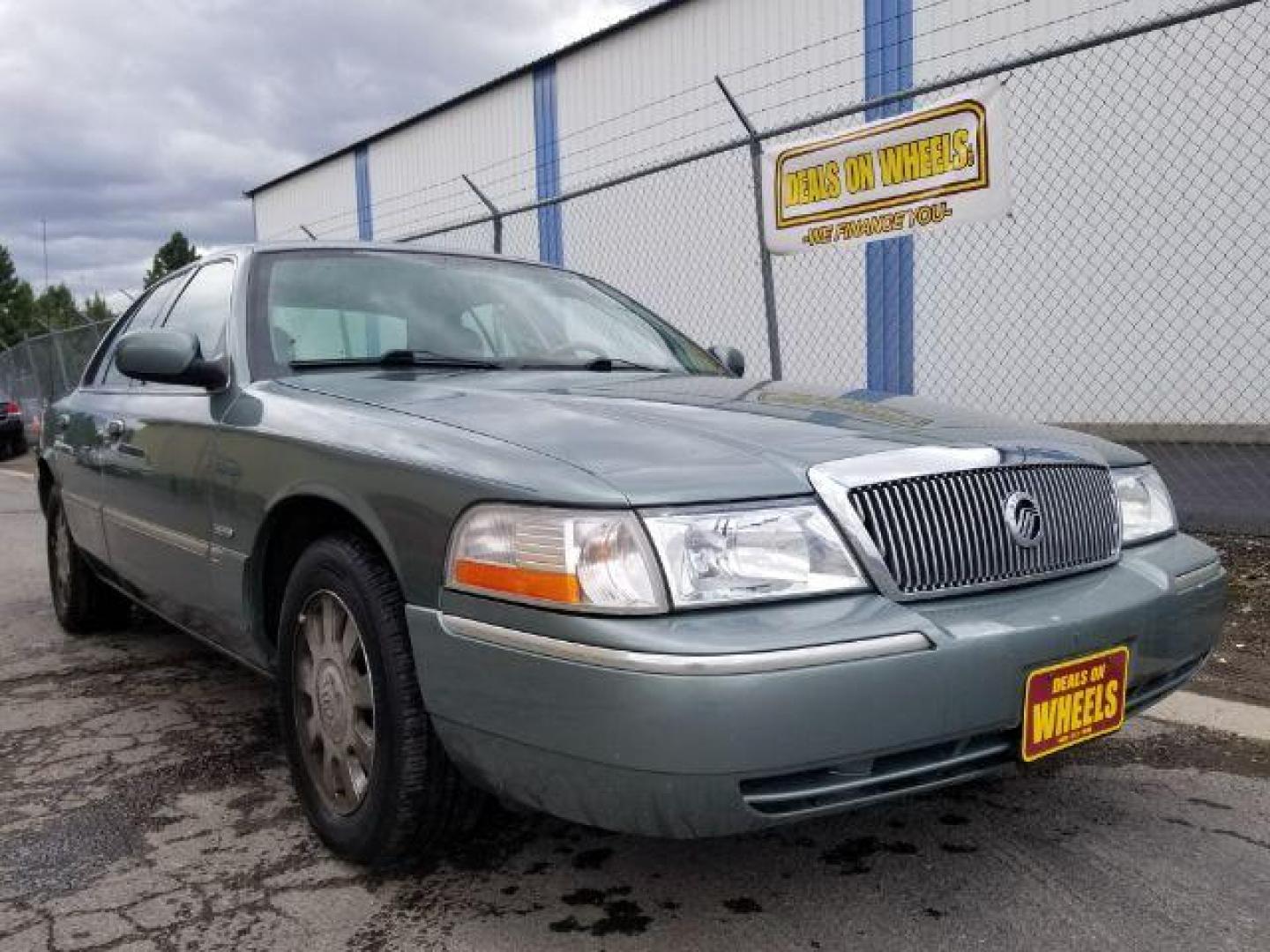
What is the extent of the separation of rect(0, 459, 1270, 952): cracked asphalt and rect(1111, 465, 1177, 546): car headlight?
0.72 m

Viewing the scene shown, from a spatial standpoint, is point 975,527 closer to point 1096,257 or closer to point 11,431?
point 1096,257

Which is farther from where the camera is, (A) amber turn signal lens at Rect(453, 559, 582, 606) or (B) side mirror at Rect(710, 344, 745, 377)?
(B) side mirror at Rect(710, 344, 745, 377)

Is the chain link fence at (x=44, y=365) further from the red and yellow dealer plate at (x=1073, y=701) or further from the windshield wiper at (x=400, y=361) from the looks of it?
the red and yellow dealer plate at (x=1073, y=701)

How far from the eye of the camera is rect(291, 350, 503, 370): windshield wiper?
3.01m

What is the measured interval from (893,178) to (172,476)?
4010 millimetres

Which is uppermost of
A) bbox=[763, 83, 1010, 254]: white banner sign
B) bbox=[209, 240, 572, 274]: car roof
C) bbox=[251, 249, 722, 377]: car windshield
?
bbox=[763, 83, 1010, 254]: white banner sign

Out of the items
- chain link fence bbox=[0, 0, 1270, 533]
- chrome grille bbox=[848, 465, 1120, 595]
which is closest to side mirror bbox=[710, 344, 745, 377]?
chrome grille bbox=[848, 465, 1120, 595]

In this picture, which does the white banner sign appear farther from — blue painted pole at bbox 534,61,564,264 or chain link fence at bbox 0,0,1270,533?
blue painted pole at bbox 534,61,564,264

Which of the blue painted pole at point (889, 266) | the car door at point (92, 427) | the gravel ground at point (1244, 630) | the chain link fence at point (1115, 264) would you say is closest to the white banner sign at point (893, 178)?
the gravel ground at point (1244, 630)

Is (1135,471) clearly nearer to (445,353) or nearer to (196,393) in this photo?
(445,353)

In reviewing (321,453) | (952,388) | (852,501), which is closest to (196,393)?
(321,453)

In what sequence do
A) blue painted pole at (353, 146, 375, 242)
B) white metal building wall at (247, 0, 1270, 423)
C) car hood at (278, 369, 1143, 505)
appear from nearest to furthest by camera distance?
car hood at (278, 369, 1143, 505)
white metal building wall at (247, 0, 1270, 423)
blue painted pole at (353, 146, 375, 242)

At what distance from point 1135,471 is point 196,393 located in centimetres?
259

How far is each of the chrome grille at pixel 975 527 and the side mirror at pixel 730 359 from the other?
1623mm
